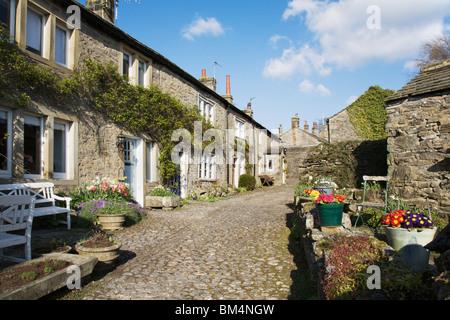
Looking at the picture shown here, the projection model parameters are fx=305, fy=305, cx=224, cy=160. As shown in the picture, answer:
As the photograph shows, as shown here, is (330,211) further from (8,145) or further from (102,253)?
(8,145)

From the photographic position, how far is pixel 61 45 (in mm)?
8570

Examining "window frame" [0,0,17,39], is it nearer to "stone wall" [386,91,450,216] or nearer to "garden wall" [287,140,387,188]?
"stone wall" [386,91,450,216]

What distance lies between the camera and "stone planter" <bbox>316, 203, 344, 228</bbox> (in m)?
4.94

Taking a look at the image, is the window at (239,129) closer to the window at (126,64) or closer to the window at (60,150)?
the window at (126,64)

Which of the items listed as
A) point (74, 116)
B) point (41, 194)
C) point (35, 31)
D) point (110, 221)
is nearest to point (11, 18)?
point (35, 31)

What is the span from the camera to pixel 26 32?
750 centimetres

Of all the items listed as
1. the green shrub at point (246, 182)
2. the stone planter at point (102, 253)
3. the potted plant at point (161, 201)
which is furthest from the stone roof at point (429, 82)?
the green shrub at point (246, 182)

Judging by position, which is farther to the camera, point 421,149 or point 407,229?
point 421,149

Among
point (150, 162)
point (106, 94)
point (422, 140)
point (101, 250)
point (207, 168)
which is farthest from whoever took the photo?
point (207, 168)

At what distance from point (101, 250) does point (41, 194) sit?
3.90 meters

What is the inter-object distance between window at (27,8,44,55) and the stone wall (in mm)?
9697

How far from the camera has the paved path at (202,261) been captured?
4160mm

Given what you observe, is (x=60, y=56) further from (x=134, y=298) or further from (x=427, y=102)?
(x=427, y=102)
